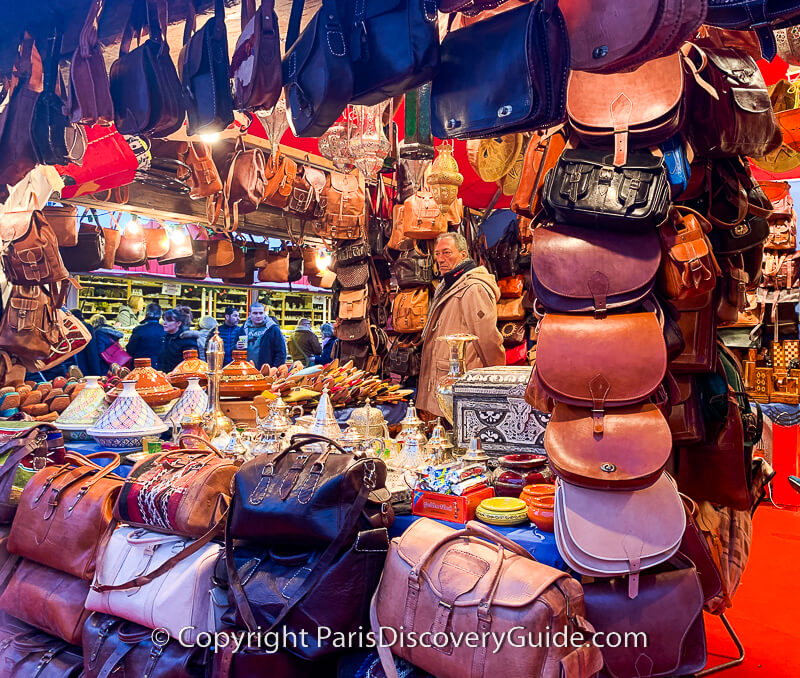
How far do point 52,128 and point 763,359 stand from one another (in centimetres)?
663

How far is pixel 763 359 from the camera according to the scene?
20.4 feet

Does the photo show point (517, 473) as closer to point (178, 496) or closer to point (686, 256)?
point (686, 256)

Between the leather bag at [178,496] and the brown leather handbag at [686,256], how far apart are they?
154 centimetres

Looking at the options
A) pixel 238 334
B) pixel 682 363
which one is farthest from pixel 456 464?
pixel 238 334

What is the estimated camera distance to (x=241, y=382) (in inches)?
121

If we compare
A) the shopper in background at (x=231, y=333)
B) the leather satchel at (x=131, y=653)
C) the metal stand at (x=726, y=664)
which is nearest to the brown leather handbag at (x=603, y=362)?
the leather satchel at (x=131, y=653)

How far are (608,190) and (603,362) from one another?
492 mm

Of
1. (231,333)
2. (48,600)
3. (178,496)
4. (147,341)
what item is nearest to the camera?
(178,496)

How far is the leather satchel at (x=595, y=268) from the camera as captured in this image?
1.71m

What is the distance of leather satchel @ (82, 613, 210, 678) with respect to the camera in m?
1.72

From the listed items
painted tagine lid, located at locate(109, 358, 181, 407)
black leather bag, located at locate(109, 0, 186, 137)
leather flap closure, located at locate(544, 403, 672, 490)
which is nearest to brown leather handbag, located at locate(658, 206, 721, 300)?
leather flap closure, located at locate(544, 403, 672, 490)

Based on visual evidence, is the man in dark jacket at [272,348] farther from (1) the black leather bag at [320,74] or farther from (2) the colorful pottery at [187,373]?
(1) the black leather bag at [320,74]

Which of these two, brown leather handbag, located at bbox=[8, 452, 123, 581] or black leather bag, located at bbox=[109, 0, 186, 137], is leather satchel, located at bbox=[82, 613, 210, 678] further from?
black leather bag, located at bbox=[109, 0, 186, 137]

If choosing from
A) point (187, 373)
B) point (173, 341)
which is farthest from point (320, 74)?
point (173, 341)
